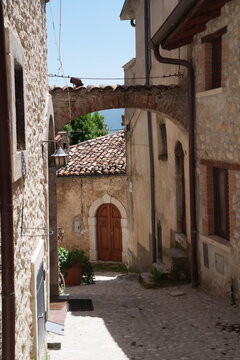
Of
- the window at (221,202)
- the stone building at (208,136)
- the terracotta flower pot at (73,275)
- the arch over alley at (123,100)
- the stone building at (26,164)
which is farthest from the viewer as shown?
the terracotta flower pot at (73,275)

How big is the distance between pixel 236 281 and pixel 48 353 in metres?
3.13

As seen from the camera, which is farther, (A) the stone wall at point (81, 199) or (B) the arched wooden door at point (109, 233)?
(B) the arched wooden door at point (109, 233)

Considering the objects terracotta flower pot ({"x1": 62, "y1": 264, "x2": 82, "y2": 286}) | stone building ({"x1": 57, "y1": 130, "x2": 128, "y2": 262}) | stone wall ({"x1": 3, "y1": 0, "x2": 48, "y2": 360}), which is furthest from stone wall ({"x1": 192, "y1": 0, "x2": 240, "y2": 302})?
stone building ({"x1": 57, "y1": 130, "x2": 128, "y2": 262})

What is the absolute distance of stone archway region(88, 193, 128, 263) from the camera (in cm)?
1919

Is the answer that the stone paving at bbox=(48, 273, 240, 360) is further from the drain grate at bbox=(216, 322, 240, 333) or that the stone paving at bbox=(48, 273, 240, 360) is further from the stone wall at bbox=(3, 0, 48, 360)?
the stone wall at bbox=(3, 0, 48, 360)

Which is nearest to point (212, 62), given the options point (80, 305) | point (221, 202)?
point (221, 202)

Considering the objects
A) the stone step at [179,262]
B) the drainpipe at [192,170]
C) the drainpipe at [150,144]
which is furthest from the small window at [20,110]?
the drainpipe at [150,144]

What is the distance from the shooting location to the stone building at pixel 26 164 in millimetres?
4293

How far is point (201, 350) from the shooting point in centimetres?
671

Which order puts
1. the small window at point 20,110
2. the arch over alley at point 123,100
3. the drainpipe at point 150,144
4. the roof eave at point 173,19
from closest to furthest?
the small window at point 20,110 < the roof eave at point 173,19 < the arch over alley at point 123,100 < the drainpipe at point 150,144

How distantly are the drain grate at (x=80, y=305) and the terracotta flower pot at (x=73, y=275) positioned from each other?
87.4 inches

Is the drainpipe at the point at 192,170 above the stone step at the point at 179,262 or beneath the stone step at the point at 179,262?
above

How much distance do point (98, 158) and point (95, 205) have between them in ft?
5.88

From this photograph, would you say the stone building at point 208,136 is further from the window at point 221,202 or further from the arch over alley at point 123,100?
the arch over alley at point 123,100
